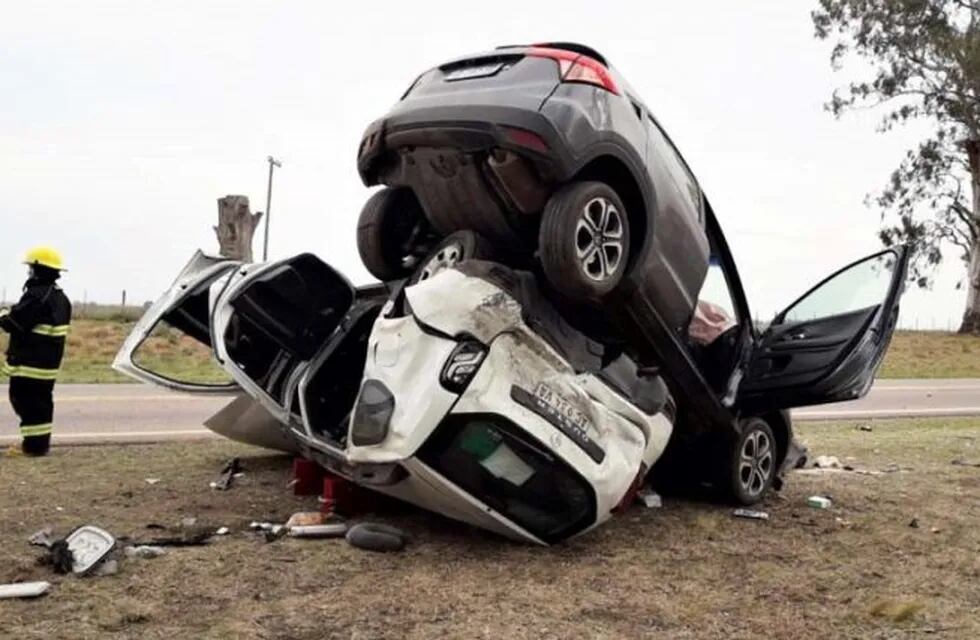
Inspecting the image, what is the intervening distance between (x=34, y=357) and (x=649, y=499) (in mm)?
4778

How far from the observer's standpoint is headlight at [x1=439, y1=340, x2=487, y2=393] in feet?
14.8

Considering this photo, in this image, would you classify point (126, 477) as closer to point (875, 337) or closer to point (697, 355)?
point (697, 355)

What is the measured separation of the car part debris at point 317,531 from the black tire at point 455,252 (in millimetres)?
1306

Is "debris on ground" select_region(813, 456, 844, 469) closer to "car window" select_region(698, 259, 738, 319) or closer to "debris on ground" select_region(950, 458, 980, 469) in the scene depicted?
"debris on ground" select_region(950, 458, 980, 469)

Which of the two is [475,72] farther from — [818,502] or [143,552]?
[818,502]

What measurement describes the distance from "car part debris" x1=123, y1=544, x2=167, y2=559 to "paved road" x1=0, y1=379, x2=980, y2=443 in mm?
1931

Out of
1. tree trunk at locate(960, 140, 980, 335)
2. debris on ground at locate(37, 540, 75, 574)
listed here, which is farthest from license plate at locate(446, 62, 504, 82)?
tree trunk at locate(960, 140, 980, 335)

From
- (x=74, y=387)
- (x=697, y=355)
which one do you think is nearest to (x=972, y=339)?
(x=74, y=387)

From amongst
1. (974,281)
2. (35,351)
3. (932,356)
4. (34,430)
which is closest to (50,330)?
(35,351)

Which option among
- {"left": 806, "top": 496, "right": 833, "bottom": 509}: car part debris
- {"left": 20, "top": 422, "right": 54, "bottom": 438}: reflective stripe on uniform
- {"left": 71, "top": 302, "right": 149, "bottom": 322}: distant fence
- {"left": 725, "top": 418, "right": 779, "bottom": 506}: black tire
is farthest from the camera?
{"left": 71, "top": 302, "right": 149, "bottom": 322}: distant fence

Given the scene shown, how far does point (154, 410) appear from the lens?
11.8m

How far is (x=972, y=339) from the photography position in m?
33.9

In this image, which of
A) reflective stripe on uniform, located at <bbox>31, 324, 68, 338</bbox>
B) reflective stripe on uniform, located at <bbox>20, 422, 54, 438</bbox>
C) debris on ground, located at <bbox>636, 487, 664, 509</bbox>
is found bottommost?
reflective stripe on uniform, located at <bbox>20, 422, 54, 438</bbox>

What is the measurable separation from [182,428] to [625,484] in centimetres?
659
